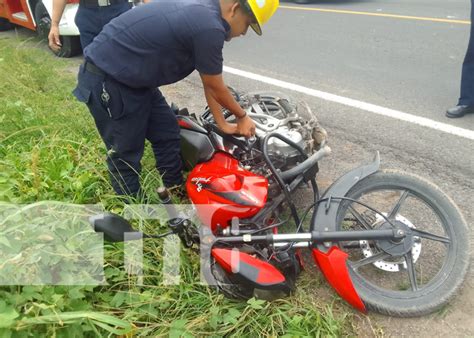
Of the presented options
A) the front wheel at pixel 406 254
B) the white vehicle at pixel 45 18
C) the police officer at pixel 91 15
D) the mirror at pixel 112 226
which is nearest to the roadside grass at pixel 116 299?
the front wheel at pixel 406 254

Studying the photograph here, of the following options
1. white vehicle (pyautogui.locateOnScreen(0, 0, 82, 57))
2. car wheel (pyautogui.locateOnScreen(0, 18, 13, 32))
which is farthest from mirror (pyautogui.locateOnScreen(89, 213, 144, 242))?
car wheel (pyautogui.locateOnScreen(0, 18, 13, 32))

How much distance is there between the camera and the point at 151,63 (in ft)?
7.97

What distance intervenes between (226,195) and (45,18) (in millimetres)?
5082

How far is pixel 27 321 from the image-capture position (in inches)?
72.1

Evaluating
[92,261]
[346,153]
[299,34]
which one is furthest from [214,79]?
[299,34]

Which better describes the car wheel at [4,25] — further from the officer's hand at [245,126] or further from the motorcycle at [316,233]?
the officer's hand at [245,126]

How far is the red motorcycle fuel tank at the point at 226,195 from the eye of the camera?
2285mm

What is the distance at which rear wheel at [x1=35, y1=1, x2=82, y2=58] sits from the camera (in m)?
6.04

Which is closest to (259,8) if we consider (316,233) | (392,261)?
(316,233)

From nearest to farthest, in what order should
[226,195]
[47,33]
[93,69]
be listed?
1. [226,195]
2. [93,69]
3. [47,33]

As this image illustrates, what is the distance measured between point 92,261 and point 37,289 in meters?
0.33

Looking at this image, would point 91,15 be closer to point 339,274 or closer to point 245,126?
point 245,126

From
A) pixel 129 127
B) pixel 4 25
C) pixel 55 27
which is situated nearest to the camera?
pixel 129 127

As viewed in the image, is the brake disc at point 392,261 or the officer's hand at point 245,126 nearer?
the brake disc at point 392,261
